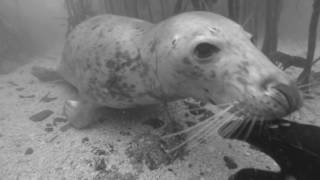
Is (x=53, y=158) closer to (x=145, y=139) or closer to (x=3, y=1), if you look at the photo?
(x=145, y=139)

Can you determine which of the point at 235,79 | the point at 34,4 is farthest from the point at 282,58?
the point at 34,4

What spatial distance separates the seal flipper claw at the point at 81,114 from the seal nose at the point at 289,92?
227cm

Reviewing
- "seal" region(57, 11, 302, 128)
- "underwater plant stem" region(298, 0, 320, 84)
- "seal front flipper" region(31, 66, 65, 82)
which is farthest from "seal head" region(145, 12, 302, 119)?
"seal front flipper" region(31, 66, 65, 82)

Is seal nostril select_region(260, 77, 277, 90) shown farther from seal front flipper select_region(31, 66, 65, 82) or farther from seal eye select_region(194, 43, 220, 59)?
seal front flipper select_region(31, 66, 65, 82)

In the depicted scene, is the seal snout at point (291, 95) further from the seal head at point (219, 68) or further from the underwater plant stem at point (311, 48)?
the underwater plant stem at point (311, 48)

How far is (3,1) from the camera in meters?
11.3

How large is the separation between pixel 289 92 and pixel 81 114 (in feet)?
8.06

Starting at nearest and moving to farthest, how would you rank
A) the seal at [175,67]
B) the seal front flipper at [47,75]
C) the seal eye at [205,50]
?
the seal at [175,67]
the seal eye at [205,50]
the seal front flipper at [47,75]

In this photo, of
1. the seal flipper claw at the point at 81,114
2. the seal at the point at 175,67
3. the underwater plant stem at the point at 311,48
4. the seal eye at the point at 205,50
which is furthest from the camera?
the underwater plant stem at the point at 311,48

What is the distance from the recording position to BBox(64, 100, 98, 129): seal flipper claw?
3043mm

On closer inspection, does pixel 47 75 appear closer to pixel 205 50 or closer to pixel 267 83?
pixel 205 50

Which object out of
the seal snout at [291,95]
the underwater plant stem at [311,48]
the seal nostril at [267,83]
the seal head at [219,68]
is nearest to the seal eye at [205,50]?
the seal head at [219,68]

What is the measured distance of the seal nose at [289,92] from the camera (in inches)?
54.9

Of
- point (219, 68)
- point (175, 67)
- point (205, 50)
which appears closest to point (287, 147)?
point (219, 68)
